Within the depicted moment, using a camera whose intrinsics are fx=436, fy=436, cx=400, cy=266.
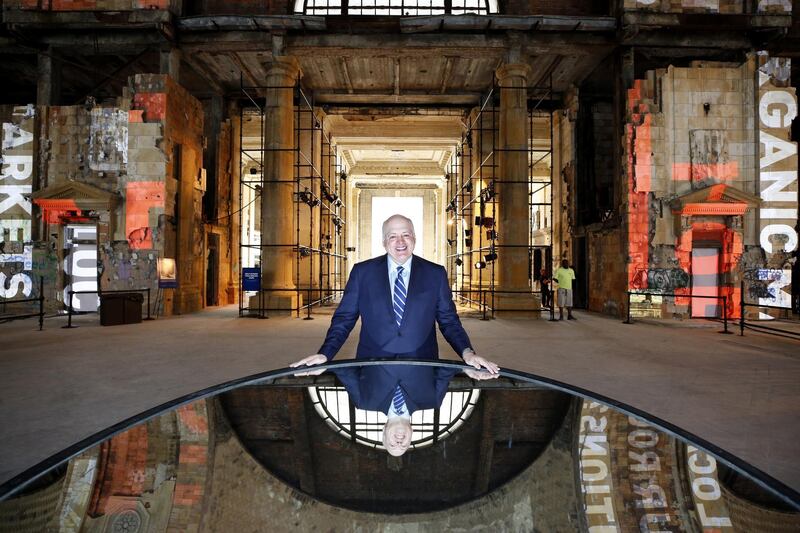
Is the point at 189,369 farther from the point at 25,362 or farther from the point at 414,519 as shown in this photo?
the point at 414,519

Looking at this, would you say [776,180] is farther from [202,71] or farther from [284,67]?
[202,71]

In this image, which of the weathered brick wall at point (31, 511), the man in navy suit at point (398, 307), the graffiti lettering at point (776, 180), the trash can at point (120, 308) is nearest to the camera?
the weathered brick wall at point (31, 511)

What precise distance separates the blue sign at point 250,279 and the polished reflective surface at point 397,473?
483 inches

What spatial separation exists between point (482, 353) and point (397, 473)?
6400 mm

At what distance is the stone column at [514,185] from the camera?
1368 cm

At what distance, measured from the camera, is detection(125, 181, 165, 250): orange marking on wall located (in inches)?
523

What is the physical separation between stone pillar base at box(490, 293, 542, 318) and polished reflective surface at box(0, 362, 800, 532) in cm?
1193

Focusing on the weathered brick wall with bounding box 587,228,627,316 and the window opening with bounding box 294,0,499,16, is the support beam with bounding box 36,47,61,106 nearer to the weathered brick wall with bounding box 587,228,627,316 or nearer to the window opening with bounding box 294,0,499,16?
the window opening with bounding box 294,0,499,16

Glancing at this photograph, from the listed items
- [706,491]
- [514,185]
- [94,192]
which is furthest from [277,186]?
[706,491]

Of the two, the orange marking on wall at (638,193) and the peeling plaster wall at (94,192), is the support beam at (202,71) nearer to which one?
the peeling plaster wall at (94,192)

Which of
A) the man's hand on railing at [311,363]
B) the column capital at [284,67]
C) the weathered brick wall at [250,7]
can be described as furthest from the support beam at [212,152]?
the man's hand on railing at [311,363]

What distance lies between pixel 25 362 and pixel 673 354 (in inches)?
410

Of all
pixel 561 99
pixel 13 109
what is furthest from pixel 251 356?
pixel 561 99

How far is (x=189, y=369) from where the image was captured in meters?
6.04
